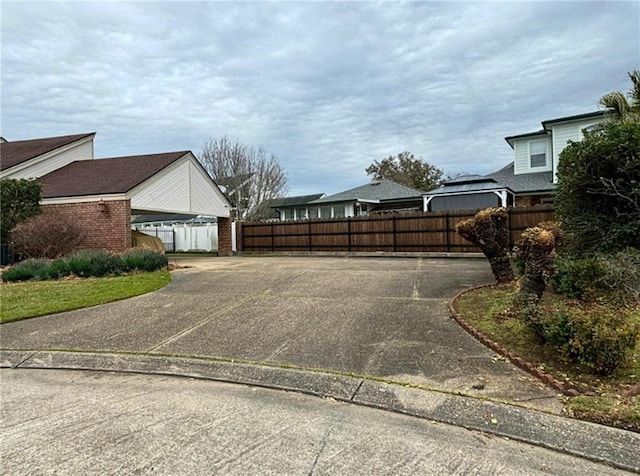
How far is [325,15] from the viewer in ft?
30.5

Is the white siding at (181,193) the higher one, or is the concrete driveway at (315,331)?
the white siding at (181,193)

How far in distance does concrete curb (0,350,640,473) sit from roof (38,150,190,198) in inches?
444

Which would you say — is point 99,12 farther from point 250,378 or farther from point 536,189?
point 536,189

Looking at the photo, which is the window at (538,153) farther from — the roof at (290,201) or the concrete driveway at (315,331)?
the concrete driveway at (315,331)

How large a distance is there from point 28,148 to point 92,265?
44.0ft

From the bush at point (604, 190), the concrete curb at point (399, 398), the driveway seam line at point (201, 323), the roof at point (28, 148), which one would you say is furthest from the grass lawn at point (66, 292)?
the roof at point (28, 148)

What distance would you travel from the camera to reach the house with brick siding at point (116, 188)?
14.7 m

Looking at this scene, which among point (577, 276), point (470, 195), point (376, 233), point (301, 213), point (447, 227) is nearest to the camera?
point (577, 276)

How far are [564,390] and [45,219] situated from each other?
47.5ft

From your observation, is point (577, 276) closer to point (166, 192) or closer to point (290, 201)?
point (166, 192)

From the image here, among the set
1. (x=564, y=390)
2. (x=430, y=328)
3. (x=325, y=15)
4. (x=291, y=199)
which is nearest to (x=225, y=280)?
(x=430, y=328)

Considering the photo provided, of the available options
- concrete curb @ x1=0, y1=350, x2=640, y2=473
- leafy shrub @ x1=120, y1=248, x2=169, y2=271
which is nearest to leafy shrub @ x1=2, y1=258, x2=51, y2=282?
leafy shrub @ x1=120, y1=248, x2=169, y2=271

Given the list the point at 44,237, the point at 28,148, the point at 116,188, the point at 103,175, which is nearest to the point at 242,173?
the point at 103,175

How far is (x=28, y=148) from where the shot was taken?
1981 centimetres
